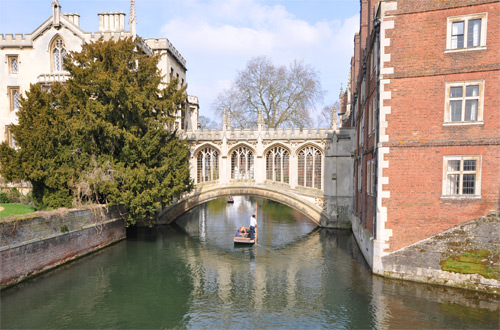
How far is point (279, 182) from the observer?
23.8 meters

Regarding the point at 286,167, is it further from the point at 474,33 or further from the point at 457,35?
the point at 474,33

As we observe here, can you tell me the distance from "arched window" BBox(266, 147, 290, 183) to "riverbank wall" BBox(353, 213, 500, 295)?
1261 centimetres

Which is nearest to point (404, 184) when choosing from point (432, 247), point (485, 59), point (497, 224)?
point (432, 247)

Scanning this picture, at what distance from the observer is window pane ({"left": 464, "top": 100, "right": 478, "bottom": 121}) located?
10.9 meters

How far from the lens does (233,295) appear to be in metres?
11.2

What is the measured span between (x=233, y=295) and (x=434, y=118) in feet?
32.1

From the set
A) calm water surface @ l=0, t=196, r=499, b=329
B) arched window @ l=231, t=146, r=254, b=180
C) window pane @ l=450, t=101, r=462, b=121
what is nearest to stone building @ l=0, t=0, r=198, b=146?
arched window @ l=231, t=146, r=254, b=180

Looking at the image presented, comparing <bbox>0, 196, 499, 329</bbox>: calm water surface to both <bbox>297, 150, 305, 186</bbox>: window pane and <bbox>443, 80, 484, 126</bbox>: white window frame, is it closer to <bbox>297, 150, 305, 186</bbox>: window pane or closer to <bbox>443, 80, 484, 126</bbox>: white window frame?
<bbox>443, 80, 484, 126</bbox>: white window frame

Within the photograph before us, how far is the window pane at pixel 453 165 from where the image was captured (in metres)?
11.1

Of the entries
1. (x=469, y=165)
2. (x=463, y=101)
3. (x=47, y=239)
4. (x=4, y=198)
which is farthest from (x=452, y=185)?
(x=4, y=198)

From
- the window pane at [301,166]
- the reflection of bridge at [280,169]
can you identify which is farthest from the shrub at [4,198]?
the window pane at [301,166]

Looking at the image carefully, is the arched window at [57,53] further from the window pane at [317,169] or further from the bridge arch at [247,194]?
the window pane at [317,169]

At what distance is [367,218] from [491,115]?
6486 mm

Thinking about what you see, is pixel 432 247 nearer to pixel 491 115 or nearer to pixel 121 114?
pixel 491 115
